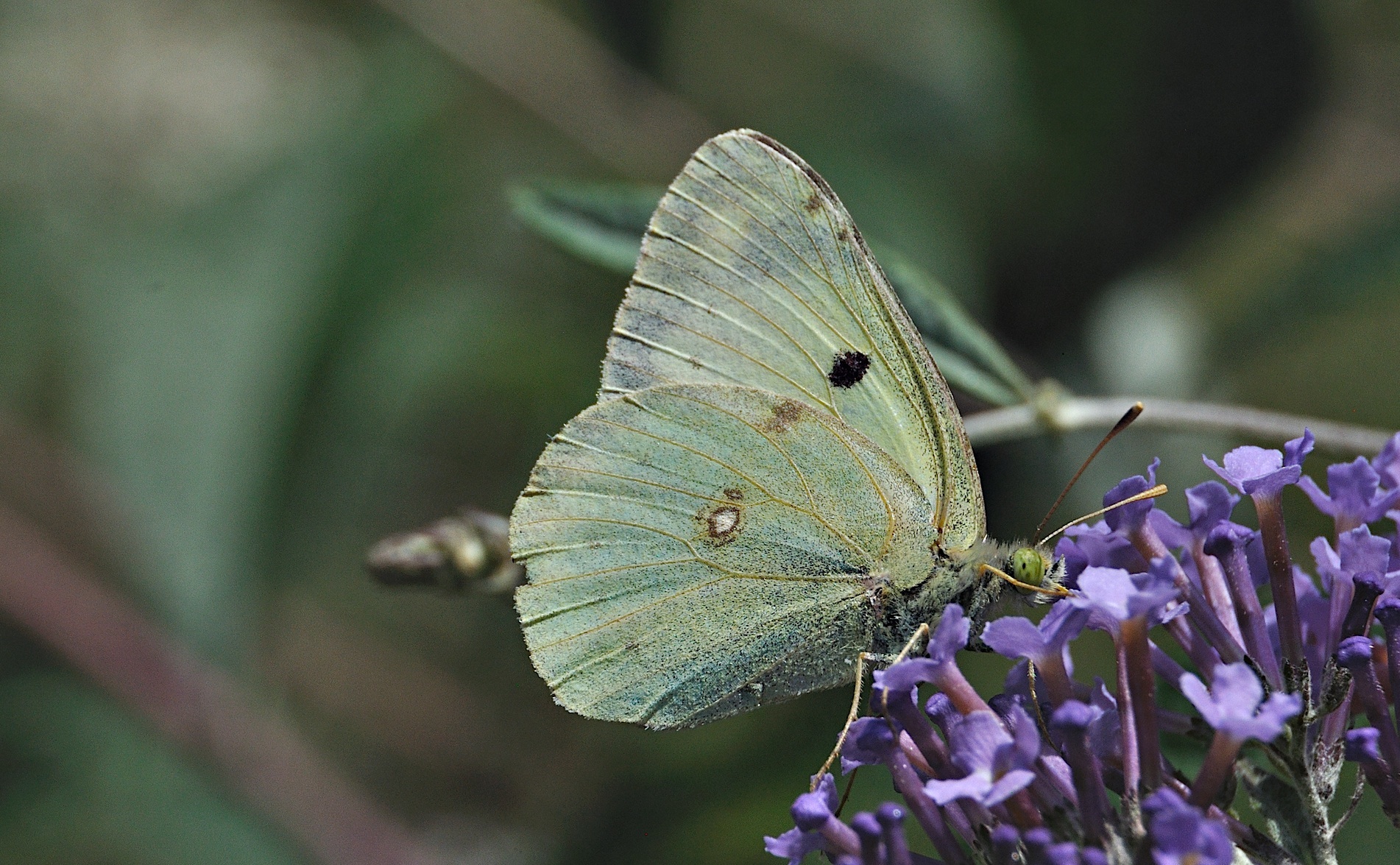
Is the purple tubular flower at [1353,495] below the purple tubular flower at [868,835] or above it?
above

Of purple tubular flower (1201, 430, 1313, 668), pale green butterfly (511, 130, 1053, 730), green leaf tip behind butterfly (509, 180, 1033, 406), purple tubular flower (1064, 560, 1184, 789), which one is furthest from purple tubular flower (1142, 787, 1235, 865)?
green leaf tip behind butterfly (509, 180, 1033, 406)

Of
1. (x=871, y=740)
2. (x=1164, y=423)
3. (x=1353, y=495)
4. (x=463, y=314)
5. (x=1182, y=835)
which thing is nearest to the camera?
(x=1182, y=835)

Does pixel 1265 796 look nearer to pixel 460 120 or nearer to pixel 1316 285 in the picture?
pixel 1316 285

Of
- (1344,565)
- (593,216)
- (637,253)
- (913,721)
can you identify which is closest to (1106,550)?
(1344,565)

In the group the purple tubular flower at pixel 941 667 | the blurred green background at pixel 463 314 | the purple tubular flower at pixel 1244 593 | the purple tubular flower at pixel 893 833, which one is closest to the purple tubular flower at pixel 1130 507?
the purple tubular flower at pixel 1244 593

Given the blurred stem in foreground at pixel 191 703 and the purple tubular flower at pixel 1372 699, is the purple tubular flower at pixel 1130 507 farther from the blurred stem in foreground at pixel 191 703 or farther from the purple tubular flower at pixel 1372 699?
the blurred stem in foreground at pixel 191 703

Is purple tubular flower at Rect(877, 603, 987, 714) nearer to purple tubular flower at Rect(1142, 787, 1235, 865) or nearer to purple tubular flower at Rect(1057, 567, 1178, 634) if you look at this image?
purple tubular flower at Rect(1057, 567, 1178, 634)

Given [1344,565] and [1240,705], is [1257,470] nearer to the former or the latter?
[1344,565]
